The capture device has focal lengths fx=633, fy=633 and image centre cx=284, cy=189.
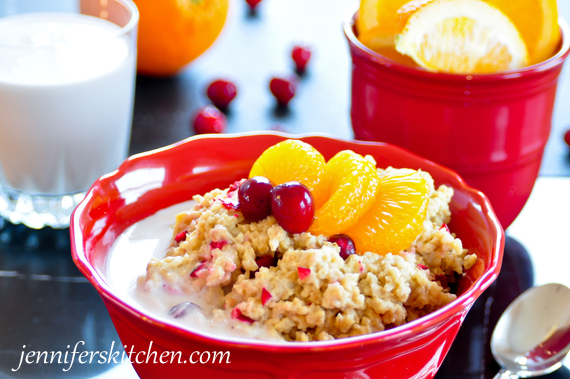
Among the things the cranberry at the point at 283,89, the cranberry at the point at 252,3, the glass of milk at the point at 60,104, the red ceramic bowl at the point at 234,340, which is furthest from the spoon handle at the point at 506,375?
the cranberry at the point at 252,3

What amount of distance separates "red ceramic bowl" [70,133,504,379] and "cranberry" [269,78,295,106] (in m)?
0.70

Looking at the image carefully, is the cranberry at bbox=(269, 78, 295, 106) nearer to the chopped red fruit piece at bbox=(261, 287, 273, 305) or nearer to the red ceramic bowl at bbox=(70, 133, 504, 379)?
the red ceramic bowl at bbox=(70, 133, 504, 379)

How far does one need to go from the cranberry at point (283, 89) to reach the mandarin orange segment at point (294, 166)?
881 mm

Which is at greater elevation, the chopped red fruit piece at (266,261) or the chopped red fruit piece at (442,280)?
the chopped red fruit piece at (266,261)

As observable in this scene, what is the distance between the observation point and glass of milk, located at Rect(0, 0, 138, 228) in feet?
4.09

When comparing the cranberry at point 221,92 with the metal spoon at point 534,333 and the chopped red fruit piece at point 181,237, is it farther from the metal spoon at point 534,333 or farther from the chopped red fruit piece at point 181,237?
the metal spoon at point 534,333

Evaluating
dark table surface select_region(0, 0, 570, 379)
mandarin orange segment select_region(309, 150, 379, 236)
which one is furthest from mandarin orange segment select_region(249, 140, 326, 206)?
dark table surface select_region(0, 0, 570, 379)

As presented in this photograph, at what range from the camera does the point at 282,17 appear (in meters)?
2.44

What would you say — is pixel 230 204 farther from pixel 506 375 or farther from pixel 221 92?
pixel 221 92

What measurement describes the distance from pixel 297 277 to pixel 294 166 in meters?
0.20

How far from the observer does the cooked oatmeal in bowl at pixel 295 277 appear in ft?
2.60

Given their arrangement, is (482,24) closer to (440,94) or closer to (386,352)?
(440,94)

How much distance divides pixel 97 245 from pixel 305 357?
42 centimetres

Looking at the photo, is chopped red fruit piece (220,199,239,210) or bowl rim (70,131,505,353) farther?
chopped red fruit piece (220,199,239,210)
